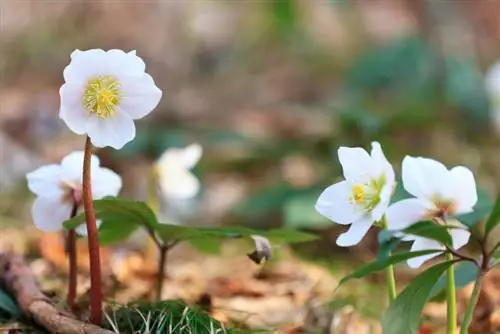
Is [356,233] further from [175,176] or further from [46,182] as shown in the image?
[175,176]

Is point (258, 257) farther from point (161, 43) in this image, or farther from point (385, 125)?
point (161, 43)

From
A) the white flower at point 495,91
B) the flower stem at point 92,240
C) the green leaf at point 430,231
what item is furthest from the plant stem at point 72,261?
the white flower at point 495,91

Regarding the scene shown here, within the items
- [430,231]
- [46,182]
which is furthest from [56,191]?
[430,231]

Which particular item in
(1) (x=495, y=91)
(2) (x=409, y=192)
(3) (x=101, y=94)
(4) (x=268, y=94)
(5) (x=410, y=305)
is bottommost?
(5) (x=410, y=305)

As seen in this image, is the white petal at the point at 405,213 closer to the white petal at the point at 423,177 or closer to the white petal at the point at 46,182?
the white petal at the point at 423,177

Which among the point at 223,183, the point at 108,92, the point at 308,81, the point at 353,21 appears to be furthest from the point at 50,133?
the point at 353,21
